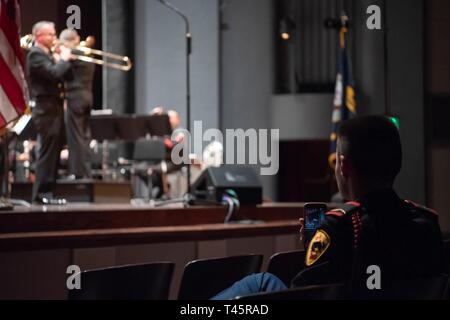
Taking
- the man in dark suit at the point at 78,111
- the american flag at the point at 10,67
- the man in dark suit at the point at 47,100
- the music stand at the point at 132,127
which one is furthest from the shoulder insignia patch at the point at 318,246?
the music stand at the point at 132,127

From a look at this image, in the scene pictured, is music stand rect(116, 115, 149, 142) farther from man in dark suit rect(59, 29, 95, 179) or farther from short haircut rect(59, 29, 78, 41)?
short haircut rect(59, 29, 78, 41)

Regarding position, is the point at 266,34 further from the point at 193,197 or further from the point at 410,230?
the point at 410,230

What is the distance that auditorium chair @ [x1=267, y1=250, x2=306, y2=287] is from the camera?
2.45 metres

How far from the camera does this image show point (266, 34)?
390 inches

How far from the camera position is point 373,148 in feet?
6.50

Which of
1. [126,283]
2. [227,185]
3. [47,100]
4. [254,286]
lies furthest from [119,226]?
[254,286]

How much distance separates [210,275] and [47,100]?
358 cm

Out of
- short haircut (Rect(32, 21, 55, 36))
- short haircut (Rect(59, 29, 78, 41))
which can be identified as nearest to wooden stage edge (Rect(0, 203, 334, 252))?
short haircut (Rect(32, 21, 55, 36))

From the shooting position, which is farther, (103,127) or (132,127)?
(132,127)

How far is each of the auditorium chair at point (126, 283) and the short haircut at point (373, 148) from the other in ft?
2.55

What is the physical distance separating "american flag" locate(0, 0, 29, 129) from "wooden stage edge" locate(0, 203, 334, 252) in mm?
598

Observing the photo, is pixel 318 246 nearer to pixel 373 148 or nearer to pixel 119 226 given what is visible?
pixel 373 148

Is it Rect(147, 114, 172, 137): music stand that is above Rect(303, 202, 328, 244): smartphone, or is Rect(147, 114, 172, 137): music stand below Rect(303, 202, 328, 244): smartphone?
above

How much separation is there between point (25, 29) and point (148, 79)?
5.66m
